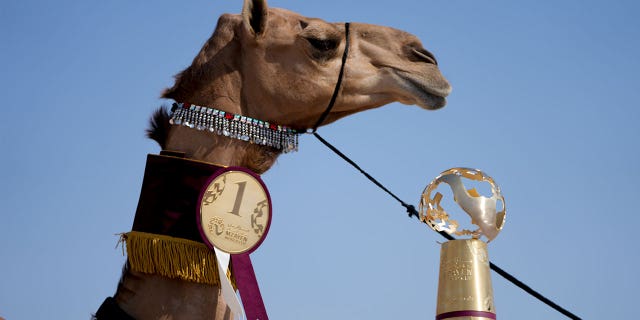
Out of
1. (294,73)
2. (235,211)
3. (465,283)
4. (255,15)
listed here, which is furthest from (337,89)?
(465,283)

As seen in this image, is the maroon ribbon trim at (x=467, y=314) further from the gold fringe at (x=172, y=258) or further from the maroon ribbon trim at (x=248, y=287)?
the gold fringe at (x=172, y=258)

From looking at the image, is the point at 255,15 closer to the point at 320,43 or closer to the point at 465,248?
the point at 320,43

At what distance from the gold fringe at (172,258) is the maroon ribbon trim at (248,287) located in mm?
138

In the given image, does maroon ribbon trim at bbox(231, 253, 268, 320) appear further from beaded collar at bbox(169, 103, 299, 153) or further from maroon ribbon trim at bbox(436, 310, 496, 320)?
maroon ribbon trim at bbox(436, 310, 496, 320)

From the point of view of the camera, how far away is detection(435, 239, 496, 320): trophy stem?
12.6ft

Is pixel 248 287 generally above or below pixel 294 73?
below

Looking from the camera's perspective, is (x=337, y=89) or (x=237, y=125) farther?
(x=337, y=89)

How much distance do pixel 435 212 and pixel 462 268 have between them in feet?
0.98

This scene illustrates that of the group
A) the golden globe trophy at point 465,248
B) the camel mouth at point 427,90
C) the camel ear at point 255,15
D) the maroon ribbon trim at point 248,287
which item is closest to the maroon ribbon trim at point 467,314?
the golden globe trophy at point 465,248

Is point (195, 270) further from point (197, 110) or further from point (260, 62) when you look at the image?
point (260, 62)

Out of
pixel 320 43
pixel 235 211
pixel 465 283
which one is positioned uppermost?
pixel 320 43

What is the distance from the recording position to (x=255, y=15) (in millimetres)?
→ 5910

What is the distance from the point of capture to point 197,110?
5.73 meters

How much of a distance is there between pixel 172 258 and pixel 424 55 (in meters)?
2.08
